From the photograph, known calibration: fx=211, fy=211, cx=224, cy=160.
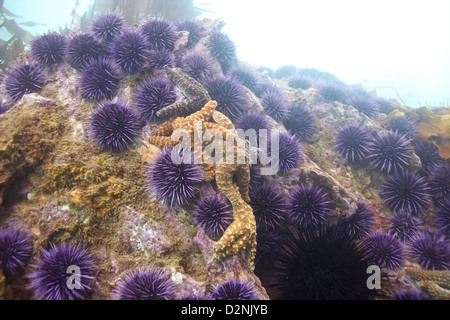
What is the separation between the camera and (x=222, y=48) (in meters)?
6.45

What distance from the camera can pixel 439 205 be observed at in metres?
4.46

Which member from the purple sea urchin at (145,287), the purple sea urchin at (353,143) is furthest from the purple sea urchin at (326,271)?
the purple sea urchin at (353,143)

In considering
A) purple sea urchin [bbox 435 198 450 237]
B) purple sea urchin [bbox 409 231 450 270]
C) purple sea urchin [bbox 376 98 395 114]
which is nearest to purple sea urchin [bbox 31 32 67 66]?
purple sea urchin [bbox 409 231 450 270]

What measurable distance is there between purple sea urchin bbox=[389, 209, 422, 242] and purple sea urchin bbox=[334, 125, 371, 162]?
1.47m

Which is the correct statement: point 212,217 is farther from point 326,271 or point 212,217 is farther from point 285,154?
point 285,154

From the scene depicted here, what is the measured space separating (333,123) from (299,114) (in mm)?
1325

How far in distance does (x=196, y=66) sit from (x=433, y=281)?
5929 mm

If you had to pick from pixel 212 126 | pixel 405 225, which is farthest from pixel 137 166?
pixel 405 225

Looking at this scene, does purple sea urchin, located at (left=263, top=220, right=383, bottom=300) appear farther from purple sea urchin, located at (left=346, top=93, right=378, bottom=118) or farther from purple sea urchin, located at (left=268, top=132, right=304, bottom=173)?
purple sea urchin, located at (left=346, top=93, right=378, bottom=118)

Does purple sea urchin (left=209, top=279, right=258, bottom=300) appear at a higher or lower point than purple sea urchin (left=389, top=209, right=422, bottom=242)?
lower

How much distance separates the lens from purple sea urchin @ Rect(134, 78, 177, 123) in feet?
13.4

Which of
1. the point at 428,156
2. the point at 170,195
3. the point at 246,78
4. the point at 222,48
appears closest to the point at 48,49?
the point at 222,48

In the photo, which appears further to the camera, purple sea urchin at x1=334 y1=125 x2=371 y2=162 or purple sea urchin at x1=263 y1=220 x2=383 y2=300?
purple sea urchin at x1=334 y1=125 x2=371 y2=162
